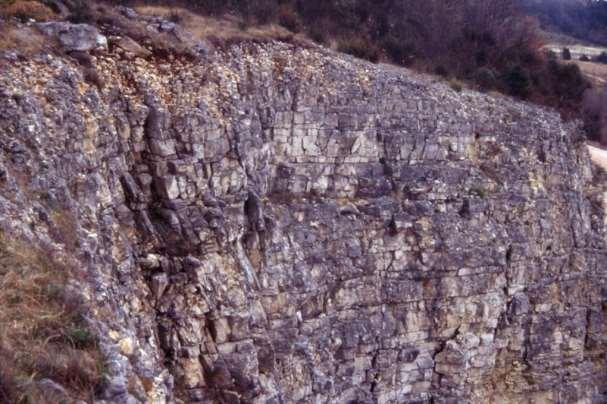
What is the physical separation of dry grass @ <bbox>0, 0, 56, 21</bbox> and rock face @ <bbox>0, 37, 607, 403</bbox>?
178cm

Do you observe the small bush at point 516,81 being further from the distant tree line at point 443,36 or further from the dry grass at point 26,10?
the dry grass at point 26,10

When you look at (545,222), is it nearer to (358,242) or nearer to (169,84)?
(358,242)

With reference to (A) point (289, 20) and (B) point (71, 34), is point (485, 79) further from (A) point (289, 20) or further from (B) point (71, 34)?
(B) point (71, 34)

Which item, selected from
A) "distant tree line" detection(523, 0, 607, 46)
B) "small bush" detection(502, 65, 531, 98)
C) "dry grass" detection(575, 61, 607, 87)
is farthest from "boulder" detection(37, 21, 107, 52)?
"distant tree line" detection(523, 0, 607, 46)

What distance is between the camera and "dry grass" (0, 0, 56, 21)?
49.3 feet

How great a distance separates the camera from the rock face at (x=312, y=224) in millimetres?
12930

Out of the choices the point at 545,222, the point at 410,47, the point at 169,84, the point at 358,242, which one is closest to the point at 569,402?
the point at 545,222

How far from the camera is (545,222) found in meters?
23.0

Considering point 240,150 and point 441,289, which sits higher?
point 240,150

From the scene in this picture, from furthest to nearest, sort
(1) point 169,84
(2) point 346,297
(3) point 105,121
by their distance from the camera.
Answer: (2) point 346,297, (1) point 169,84, (3) point 105,121

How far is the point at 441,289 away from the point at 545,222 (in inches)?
189

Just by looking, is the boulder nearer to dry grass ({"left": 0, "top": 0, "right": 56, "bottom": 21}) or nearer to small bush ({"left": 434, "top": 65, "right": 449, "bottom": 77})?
dry grass ({"left": 0, "top": 0, "right": 56, "bottom": 21})

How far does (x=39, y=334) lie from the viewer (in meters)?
7.67

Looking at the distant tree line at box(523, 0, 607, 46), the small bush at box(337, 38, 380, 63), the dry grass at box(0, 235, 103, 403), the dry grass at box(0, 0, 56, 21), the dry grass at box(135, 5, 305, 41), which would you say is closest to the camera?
the dry grass at box(0, 235, 103, 403)
